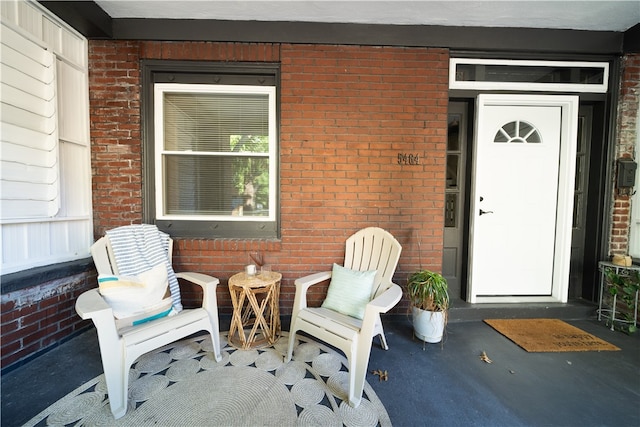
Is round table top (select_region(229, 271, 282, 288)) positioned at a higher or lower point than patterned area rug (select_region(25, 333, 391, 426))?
higher

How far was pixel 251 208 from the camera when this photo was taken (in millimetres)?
2553


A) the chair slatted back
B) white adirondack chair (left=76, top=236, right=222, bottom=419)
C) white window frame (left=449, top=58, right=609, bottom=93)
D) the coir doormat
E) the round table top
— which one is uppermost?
white window frame (left=449, top=58, right=609, bottom=93)

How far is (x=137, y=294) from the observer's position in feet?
5.72

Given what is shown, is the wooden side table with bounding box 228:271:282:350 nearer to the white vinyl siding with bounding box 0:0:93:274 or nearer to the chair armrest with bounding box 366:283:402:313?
the chair armrest with bounding box 366:283:402:313

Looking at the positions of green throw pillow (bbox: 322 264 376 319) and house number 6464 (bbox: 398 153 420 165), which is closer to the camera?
green throw pillow (bbox: 322 264 376 319)

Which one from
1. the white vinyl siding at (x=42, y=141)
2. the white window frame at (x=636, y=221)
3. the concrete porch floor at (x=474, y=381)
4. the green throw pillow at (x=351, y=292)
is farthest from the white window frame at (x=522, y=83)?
the white vinyl siding at (x=42, y=141)

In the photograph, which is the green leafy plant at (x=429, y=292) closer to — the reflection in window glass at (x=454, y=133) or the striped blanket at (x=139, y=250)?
the reflection in window glass at (x=454, y=133)

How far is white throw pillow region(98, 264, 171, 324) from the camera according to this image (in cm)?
168

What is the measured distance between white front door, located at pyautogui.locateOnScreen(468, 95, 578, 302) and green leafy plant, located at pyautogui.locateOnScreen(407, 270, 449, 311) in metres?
0.75

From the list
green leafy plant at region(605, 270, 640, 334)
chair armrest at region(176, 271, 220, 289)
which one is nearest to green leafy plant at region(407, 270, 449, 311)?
chair armrest at region(176, 271, 220, 289)

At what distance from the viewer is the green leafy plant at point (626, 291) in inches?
89.3

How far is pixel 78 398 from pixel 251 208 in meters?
1.74

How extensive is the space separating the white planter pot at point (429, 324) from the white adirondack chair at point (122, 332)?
1.62 meters

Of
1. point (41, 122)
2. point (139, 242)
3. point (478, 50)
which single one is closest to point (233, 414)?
point (139, 242)
